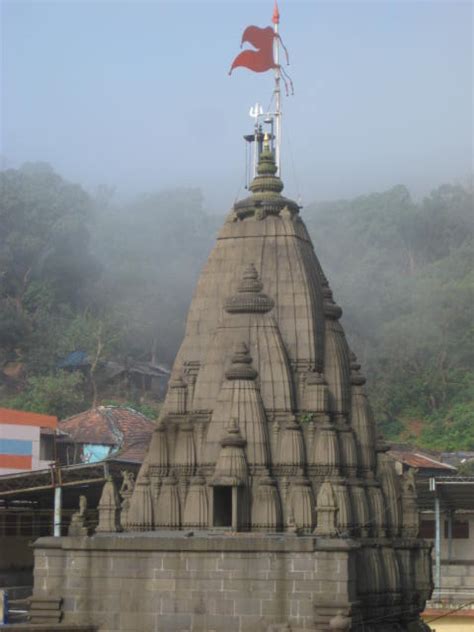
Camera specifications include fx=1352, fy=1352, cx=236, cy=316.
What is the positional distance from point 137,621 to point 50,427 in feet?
92.9

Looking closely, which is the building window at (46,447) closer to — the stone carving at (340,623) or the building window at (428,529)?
the building window at (428,529)

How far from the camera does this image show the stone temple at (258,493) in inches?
1095

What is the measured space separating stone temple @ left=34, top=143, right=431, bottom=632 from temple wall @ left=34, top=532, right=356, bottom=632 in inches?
1.1

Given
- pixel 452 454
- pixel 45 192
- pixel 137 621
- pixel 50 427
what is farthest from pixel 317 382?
pixel 45 192

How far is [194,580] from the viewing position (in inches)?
1109

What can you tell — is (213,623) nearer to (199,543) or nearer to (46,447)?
(199,543)

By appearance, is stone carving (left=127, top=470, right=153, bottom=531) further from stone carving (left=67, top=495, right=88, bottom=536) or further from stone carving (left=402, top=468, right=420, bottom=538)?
stone carving (left=402, top=468, right=420, bottom=538)

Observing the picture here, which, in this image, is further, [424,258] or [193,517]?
[424,258]

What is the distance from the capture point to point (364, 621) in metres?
28.9

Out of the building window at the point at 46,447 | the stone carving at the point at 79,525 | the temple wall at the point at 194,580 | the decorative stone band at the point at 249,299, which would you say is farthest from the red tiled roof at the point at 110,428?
the temple wall at the point at 194,580

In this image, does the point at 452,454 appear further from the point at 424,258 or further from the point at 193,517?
the point at 193,517

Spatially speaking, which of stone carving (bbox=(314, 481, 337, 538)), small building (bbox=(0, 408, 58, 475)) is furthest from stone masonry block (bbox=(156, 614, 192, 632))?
small building (bbox=(0, 408, 58, 475))

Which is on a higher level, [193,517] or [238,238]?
[238,238]

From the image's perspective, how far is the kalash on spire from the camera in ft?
91.2
